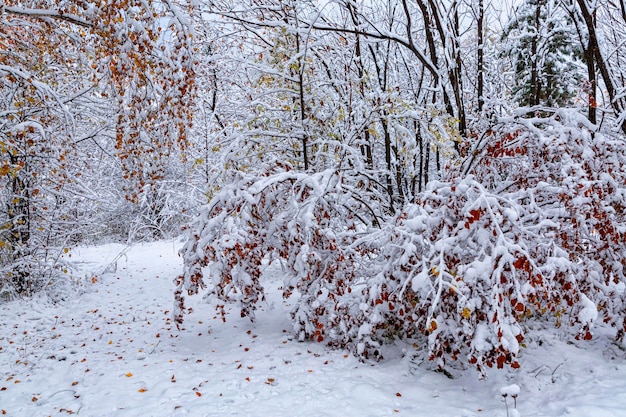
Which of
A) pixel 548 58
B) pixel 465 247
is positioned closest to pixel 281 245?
→ pixel 465 247

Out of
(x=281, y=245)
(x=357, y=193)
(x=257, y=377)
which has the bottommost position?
(x=257, y=377)

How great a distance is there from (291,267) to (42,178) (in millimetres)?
5722

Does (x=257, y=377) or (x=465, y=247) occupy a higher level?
(x=465, y=247)

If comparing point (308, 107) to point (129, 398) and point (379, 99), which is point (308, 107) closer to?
point (379, 99)

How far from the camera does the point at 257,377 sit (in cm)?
446

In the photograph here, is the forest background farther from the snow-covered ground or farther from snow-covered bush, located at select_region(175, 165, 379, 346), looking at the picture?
the snow-covered ground

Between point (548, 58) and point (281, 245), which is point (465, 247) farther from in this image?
point (548, 58)

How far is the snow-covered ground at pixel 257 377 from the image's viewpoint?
382cm

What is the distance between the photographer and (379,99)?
5879 mm

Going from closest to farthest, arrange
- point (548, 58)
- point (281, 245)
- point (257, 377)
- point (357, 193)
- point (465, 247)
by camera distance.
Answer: point (465, 247) → point (257, 377) → point (281, 245) → point (357, 193) → point (548, 58)

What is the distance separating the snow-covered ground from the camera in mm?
3816

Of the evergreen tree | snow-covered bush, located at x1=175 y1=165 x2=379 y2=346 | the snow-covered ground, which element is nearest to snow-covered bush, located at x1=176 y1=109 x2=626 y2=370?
snow-covered bush, located at x1=175 y1=165 x2=379 y2=346

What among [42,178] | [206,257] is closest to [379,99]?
[206,257]

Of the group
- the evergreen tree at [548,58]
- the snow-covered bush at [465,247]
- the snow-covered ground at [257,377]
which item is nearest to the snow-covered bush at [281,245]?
the snow-covered bush at [465,247]
